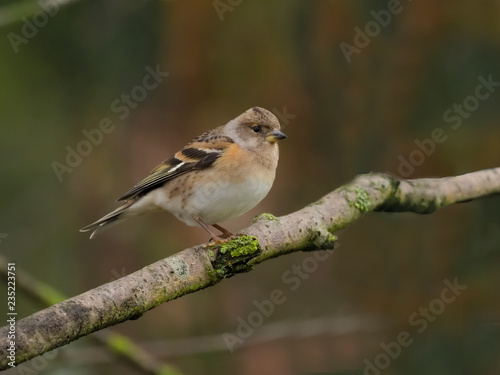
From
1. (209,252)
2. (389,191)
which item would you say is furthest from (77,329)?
(389,191)

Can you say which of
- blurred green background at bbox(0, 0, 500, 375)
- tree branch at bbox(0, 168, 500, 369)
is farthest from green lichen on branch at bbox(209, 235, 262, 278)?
blurred green background at bbox(0, 0, 500, 375)

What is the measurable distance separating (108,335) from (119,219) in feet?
2.84

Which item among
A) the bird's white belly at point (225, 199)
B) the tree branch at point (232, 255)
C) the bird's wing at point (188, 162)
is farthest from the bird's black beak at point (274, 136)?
the tree branch at point (232, 255)

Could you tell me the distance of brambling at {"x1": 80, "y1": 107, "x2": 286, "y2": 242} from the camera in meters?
4.98

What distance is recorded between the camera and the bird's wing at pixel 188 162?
17.1ft

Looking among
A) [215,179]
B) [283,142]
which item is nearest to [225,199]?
[215,179]

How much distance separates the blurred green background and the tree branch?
1801mm

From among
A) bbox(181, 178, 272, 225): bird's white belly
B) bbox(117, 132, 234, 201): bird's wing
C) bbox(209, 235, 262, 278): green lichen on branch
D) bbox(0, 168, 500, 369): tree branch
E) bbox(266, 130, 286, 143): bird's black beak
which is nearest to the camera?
bbox(0, 168, 500, 369): tree branch

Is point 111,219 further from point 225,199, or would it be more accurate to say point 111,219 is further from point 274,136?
point 274,136

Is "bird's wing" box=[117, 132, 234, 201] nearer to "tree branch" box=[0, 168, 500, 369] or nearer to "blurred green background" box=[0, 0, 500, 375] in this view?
"tree branch" box=[0, 168, 500, 369]

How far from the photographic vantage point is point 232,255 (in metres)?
3.79

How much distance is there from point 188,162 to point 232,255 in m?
1.64

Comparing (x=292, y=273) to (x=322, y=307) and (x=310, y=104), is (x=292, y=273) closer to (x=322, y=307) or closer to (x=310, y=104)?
(x=322, y=307)

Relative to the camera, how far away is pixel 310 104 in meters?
7.35
